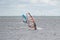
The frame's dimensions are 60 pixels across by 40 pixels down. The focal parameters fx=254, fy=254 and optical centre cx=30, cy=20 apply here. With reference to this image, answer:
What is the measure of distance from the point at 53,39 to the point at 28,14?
99.5 ft

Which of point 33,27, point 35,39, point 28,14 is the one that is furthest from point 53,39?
point 28,14

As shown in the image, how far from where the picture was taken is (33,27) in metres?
68.9

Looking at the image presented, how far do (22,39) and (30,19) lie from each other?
2432 centimetres

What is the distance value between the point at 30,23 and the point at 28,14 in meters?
6.18

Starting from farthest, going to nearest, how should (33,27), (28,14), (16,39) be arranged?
1. (28,14)
2. (33,27)
3. (16,39)

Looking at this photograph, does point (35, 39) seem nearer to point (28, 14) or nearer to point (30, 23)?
point (30, 23)

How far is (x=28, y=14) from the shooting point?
76562mm

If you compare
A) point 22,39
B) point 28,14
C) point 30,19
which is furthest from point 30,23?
point 22,39

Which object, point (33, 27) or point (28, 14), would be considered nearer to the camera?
point (33, 27)

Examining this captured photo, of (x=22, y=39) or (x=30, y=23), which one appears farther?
(x=30, y=23)

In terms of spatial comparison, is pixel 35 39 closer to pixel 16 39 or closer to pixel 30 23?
pixel 16 39

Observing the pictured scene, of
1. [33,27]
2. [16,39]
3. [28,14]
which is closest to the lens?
[16,39]

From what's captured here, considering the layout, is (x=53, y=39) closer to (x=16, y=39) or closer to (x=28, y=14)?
(x=16, y=39)

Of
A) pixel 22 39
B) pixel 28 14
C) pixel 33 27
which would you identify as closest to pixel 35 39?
pixel 22 39
